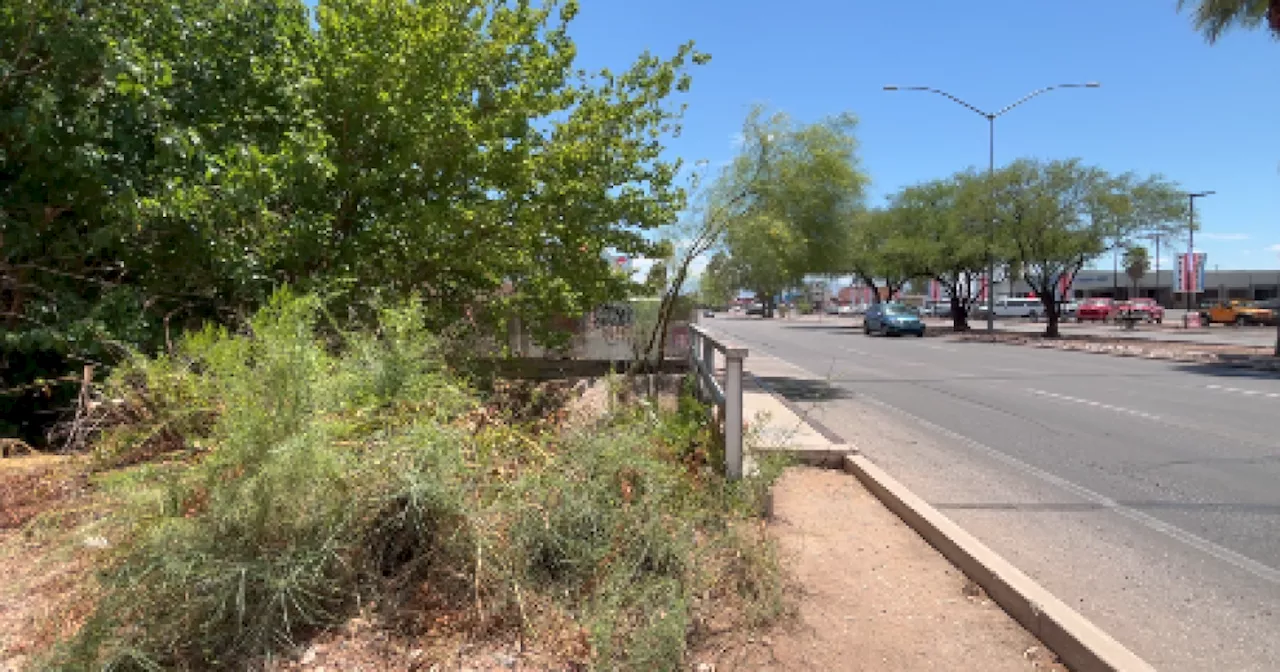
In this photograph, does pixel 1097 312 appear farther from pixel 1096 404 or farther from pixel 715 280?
pixel 715 280

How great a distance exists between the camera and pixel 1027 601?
401cm

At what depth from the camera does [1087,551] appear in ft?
17.9

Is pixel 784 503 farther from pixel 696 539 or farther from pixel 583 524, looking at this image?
pixel 583 524

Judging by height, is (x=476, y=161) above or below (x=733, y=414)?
above

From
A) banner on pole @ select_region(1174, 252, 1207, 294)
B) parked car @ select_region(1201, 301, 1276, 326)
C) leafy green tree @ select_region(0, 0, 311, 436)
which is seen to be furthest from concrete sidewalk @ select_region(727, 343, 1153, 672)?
banner on pole @ select_region(1174, 252, 1207, 294)

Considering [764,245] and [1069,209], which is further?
[1069,209]

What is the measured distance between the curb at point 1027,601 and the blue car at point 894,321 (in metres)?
34.7

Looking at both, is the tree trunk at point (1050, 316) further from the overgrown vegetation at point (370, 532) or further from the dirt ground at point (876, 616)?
the overgrown vegetation at point (370, 532)

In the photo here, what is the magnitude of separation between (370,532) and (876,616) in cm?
255

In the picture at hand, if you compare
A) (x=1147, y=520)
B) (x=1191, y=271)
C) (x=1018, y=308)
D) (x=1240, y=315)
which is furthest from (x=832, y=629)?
(x=1018, y=308)

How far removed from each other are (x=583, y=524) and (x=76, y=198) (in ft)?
20.6

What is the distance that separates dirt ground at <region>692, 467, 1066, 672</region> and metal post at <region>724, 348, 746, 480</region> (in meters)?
0.52

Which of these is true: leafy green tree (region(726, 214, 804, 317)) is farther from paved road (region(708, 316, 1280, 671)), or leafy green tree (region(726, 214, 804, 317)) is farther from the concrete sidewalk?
the concrete sidewalk

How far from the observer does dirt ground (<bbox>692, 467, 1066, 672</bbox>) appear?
→ 3.58m
